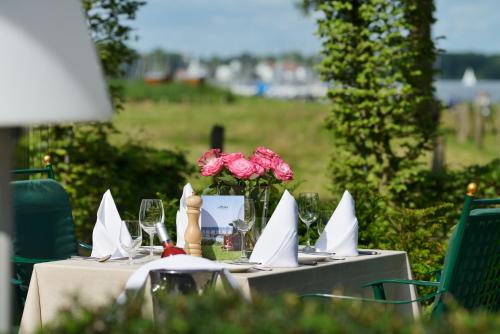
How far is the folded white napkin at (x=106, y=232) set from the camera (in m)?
4.82

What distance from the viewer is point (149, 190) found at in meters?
9.93

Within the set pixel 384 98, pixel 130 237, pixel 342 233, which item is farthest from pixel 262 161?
pixel 384 98

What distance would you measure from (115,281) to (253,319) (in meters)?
1.86

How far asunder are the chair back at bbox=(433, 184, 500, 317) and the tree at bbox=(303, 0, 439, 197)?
4478 mm

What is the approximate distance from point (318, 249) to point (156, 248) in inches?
31.0

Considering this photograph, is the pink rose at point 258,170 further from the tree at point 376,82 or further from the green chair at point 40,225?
the tree at point 376,82

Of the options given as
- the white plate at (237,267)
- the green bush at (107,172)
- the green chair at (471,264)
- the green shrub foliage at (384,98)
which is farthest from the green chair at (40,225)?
the green shrub foliage at (384,98)

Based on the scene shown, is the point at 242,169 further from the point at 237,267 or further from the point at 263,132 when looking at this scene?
the point at 263,132

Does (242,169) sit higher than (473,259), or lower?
higher

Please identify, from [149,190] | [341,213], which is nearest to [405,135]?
[149,190]

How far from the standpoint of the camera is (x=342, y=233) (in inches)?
199

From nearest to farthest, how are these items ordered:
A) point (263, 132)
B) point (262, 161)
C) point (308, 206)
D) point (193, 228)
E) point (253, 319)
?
point (253, 319) < point (193, 228) < point (262, 161) < point (308, 206) < point (263, 132)

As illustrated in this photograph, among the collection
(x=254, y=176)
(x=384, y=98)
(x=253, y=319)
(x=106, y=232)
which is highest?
(x=384, y=98)

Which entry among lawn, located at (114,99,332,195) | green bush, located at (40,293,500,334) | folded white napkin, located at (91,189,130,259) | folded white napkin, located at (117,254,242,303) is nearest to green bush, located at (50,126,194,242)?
folded white napkin, located at (91,189,130,259)
